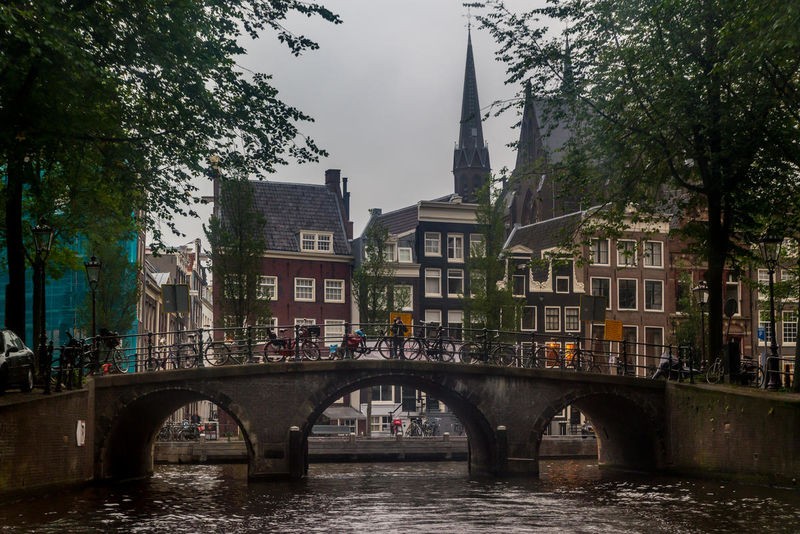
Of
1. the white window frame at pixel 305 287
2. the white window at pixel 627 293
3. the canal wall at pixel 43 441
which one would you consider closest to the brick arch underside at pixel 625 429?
the canal wall at pixel 43 441

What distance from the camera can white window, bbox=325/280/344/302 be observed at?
60625 millimetres

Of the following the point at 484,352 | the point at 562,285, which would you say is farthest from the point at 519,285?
the point at 484,352

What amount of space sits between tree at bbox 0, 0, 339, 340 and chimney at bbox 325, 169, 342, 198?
39.1 m

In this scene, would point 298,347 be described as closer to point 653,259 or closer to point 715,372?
point 715,372

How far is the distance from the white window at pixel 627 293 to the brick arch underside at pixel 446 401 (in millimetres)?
23840

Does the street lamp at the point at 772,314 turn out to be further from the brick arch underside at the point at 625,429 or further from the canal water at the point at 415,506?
the brick arch underside at the point at 625,429

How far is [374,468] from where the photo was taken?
40594 millimetres

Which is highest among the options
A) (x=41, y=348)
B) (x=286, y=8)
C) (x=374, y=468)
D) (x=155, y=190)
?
(x=286, y=8)

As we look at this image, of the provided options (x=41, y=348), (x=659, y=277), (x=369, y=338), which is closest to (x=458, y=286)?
(x=659, y=277)

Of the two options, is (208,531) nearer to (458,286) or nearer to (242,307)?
(242,307)

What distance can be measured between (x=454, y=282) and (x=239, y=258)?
53.6 ft

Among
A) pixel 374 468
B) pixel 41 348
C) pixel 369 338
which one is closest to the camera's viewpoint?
pixel 41 348

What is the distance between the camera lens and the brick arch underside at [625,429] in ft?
112

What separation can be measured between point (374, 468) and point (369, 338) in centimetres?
853
